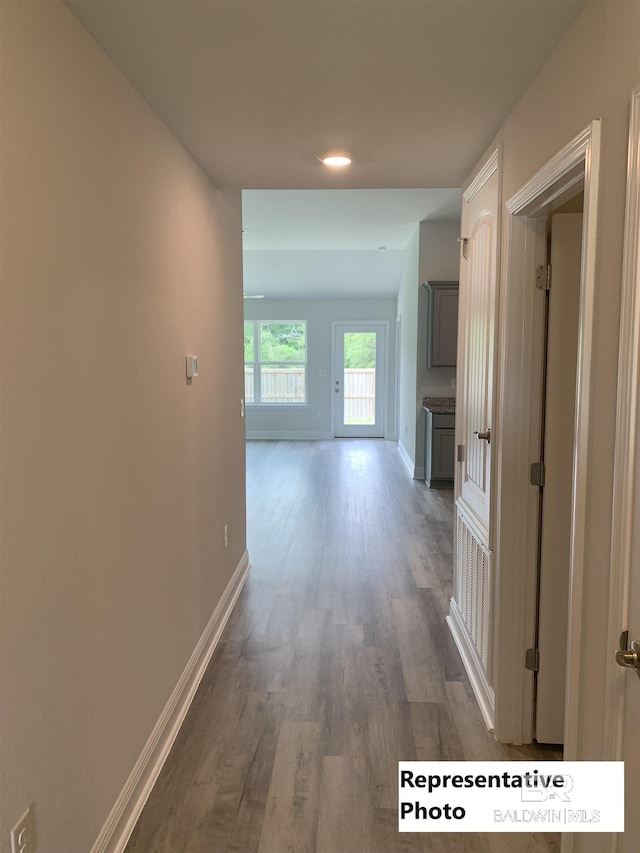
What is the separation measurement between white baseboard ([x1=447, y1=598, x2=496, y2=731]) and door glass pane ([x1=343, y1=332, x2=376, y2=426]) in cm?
706

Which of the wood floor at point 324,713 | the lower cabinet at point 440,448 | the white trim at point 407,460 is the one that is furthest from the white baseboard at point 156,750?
the white trim at point 407,460

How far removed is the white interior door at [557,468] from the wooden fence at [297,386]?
8.11 metres

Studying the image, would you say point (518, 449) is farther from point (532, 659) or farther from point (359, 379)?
point (359, 379)

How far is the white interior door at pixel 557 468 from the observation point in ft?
6.67

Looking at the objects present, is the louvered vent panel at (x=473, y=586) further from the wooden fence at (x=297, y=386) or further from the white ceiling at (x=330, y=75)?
the wooden fence at (x=297, y=386)

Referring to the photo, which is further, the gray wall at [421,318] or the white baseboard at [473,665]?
the gray wall at [421,318]

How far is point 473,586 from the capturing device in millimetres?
2719

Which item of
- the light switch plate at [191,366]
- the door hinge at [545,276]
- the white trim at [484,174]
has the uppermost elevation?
the white trim at [484,174]

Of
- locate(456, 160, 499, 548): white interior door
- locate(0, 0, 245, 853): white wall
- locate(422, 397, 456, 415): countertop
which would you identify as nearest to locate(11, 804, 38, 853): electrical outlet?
locate(0, 0, 245, 853): white wall

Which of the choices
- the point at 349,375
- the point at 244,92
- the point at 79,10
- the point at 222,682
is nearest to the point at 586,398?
the point at 244,92

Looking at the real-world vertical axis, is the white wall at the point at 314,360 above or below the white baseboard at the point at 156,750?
above

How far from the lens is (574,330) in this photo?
204cm

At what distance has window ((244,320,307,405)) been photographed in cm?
1010

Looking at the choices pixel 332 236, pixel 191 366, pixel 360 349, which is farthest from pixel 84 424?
pixel 360 349
